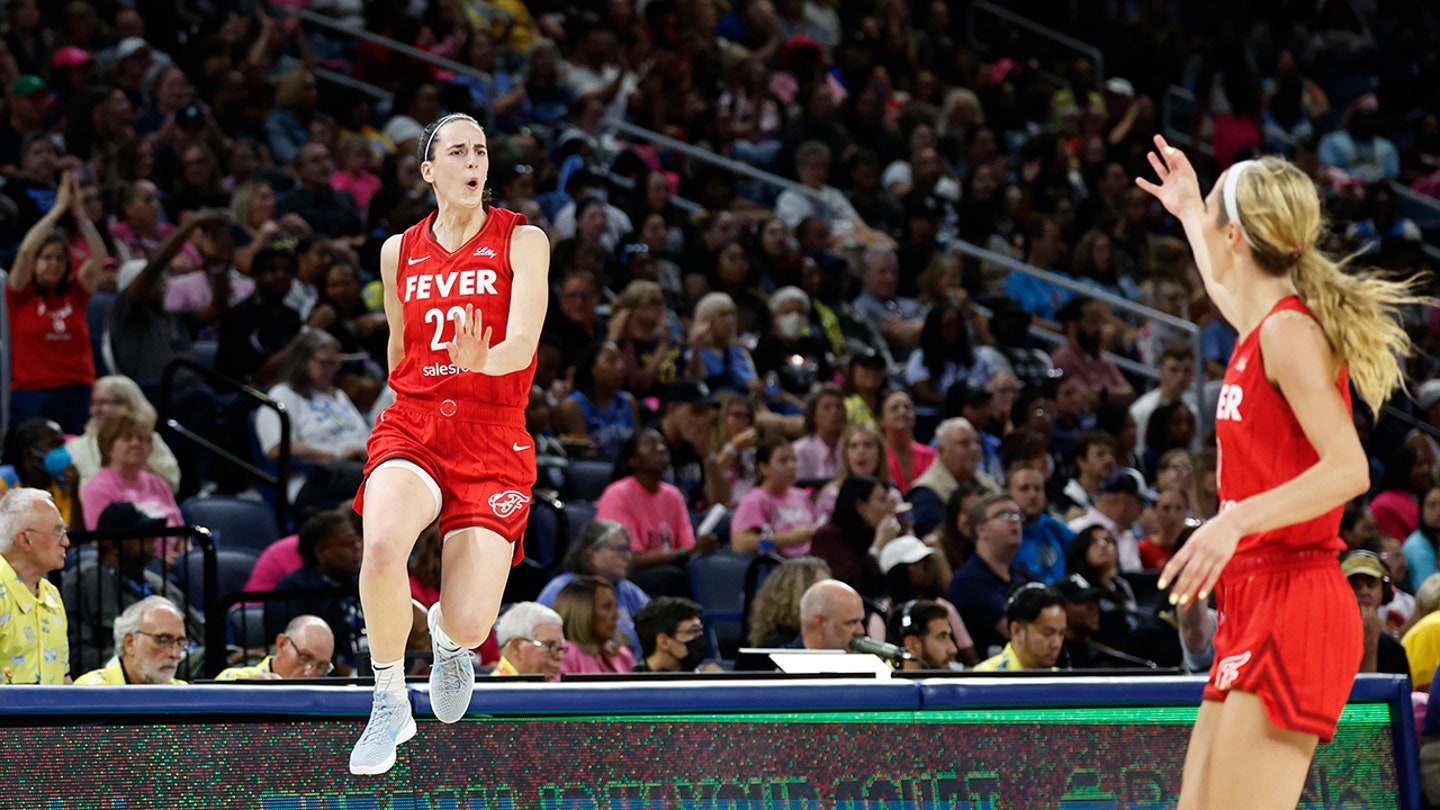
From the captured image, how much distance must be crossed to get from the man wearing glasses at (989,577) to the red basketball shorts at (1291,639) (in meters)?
4.71

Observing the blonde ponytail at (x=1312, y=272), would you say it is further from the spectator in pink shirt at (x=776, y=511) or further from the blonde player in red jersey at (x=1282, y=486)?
the spectator in pink shirt at (x=776, y=511)

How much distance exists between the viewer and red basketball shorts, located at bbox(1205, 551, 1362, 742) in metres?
3.88

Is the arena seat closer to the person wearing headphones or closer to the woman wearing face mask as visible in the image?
the woman wearing face mask

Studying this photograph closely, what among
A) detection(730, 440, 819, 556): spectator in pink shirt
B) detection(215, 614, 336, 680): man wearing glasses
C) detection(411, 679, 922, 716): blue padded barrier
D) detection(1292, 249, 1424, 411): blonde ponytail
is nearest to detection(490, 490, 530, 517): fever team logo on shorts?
detection(411, 679, 922, 716): blue padded barrier

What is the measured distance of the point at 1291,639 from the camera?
154 inches

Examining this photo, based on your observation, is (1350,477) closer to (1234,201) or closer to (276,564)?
(1234,201)

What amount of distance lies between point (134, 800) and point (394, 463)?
3.56ft

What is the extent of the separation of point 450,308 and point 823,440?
18.9 ft

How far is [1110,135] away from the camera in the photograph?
54.5 feet

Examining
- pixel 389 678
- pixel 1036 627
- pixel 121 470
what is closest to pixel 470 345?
pixel 389 678

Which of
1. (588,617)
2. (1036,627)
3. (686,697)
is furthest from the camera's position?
(588,617)

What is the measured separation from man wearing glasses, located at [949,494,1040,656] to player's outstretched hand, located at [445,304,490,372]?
4.51m

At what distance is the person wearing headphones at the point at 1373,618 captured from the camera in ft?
25.6

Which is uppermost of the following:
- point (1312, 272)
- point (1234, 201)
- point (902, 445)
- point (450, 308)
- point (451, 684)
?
point (1234, 201)
